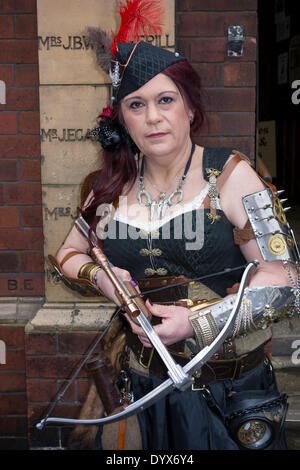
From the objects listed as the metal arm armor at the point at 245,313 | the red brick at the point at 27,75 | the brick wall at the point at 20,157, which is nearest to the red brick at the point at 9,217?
the brick wall at the point at 20,157

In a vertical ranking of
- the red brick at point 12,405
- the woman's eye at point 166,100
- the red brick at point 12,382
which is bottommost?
the red brick at point 12,405

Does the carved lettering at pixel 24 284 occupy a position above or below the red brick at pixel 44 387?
above

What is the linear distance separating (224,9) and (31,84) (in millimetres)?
1207

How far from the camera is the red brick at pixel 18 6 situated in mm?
2930

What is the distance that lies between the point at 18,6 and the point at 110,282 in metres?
2.03

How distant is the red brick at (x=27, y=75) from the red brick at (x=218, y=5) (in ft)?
3.08

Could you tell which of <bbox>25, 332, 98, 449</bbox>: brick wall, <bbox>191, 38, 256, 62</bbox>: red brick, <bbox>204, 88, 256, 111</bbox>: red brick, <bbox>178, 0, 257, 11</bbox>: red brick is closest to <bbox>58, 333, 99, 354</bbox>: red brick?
<bbox>25, 332, 98, 449</bbox>: brick wall

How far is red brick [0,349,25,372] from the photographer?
3104mm

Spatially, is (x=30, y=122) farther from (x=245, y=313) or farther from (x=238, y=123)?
(x=245, y=313)

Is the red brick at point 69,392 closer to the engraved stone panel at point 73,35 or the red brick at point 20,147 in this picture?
the red brick at point 20,147

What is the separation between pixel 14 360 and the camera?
10.2 feet

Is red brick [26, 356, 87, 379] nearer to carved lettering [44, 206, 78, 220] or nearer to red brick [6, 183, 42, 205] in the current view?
carved lettering [44, 206, 78, 220]

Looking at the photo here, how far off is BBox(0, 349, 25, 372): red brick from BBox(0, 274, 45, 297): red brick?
1.16 feet

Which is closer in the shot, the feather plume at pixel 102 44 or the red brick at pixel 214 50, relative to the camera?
the feather plume at pixel 102 44
